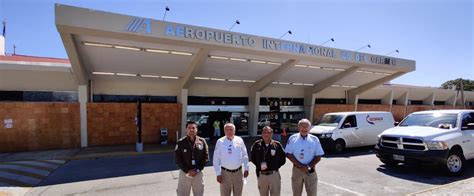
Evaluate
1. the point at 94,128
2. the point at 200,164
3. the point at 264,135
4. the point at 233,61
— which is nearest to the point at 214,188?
the point at 200,164

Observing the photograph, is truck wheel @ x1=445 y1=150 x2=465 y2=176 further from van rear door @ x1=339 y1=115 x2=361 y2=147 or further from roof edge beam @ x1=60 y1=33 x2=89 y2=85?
roof edge beam @ x1=60 y1=33 x2=89 y2=85

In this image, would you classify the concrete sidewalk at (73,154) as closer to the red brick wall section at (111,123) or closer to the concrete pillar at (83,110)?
the concrete pillar at (83,110)

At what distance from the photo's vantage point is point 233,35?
13062 mm

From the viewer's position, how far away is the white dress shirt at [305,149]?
478 centimetres

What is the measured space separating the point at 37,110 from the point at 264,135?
528 inches

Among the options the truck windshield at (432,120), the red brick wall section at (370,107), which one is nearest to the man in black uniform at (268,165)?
the truck windshield at (432,120)

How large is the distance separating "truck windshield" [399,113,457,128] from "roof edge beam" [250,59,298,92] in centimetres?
710

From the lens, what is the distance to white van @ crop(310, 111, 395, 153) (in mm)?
12258

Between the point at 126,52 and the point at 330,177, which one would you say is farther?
the point at 126,52

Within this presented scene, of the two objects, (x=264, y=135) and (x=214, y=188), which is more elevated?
(x=264, y=135)

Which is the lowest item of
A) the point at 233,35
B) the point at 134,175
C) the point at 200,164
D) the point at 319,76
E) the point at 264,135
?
the point at 134,175

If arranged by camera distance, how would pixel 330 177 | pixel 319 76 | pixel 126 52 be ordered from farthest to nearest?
pixel 319 76, pixel 126 52, pixel 330 177

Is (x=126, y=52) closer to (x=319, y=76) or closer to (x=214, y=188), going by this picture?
(x=214, y=188)

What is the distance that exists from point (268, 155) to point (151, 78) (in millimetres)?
12883
